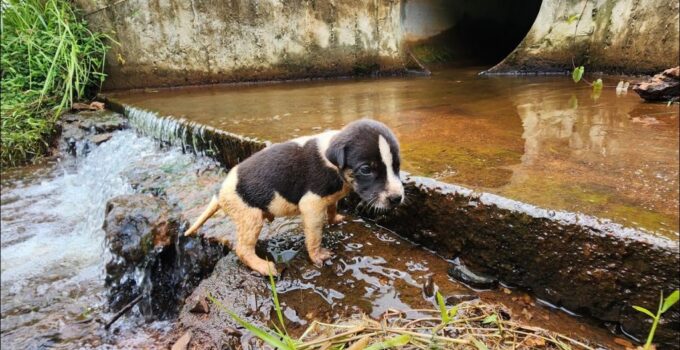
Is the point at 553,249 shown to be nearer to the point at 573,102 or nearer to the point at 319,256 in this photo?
the point at 319,256

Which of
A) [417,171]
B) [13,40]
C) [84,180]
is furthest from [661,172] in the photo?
[13,40]

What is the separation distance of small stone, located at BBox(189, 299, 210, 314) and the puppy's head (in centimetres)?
115

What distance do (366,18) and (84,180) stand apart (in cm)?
624

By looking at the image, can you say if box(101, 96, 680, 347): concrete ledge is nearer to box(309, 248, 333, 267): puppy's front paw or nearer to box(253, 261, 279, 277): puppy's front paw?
box(309, 248, 333, 267): puppy's front paw

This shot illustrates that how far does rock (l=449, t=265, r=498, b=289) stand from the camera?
7.98 ft

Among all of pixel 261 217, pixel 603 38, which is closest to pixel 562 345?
pixel 261 217

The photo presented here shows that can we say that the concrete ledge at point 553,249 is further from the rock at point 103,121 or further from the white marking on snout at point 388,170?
the rock at point 103,121

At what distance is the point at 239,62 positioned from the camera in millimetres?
8758

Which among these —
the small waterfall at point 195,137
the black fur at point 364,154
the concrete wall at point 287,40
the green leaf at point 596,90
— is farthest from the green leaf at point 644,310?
the concrete wall at point 287,40

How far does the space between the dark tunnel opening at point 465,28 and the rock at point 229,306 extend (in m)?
9.83

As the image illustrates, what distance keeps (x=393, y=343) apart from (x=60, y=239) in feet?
14.6

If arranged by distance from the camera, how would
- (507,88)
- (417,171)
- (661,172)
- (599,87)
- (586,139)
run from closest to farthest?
1. (661,172)
2. (417,171)
3. (586,139)
4. (599,87)
5. (507,88)

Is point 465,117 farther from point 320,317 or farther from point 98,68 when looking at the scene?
point 98,68

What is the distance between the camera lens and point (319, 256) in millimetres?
2725
